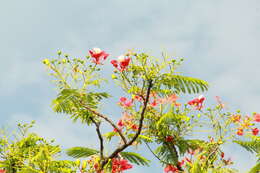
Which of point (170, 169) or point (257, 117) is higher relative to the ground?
point (257, 117)

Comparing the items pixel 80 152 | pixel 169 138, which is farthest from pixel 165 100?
pixel 80 152

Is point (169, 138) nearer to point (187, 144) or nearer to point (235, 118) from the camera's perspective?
point (187, 144)

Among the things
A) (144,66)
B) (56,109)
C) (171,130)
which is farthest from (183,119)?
(56,109)

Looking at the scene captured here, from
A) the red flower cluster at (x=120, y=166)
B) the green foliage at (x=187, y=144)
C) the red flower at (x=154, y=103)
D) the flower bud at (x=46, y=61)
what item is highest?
the flower bud at (x=46, y=61)

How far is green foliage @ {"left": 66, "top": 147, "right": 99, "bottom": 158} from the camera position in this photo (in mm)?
8305

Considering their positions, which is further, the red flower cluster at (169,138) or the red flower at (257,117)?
the red flower cluster at (169,138)

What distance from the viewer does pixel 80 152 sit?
27.6ft

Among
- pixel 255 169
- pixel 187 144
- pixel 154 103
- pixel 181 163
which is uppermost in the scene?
pixel 154 103

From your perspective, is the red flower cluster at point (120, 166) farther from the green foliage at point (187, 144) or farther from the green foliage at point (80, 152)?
the green foliage at point (187, 144)

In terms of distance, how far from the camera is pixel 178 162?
810cm

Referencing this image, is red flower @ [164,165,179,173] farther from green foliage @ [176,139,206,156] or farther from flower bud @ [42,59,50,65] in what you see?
flower bud @ [42,59,50,65]

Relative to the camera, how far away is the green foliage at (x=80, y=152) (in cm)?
830

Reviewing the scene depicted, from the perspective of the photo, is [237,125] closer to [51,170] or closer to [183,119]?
[183,119]

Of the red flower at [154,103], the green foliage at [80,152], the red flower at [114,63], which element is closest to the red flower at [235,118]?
the red flower at [154,103]
